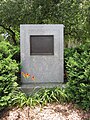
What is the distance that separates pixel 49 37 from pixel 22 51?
0.74 meters

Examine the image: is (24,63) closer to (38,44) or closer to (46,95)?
(38,44)

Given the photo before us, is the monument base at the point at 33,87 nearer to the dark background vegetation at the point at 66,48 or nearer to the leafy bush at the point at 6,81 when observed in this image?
the dark background vegetation at the point at 66,48

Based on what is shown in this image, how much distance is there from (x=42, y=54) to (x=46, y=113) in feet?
5.26

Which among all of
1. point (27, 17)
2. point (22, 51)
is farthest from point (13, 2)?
point (22, 51)

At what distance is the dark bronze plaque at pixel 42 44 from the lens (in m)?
5.07

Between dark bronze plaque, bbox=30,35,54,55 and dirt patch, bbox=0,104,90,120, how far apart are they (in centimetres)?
150

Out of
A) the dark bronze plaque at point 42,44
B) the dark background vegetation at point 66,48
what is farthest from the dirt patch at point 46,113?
the dark bronze plaque at point 42,44

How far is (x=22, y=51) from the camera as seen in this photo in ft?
16.7

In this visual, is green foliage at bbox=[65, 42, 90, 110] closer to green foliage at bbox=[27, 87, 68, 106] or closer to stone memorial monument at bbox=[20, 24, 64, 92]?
green foliage at bbox=[27, 87, 68, 106]

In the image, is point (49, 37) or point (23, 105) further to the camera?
point (49, 37)

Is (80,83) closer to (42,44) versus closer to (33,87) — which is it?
(33,87)

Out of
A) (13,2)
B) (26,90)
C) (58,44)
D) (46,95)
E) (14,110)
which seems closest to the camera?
(14,110)

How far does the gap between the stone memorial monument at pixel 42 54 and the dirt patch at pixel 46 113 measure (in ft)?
3.17

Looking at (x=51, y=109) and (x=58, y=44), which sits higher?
(x=58, y=44)
